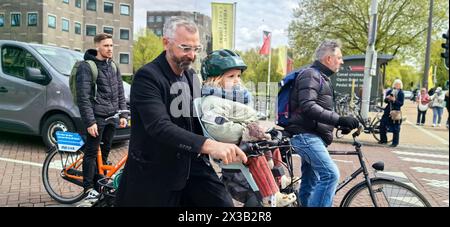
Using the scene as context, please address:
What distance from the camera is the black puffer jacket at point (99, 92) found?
11.3ft

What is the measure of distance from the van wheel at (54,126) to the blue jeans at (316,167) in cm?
412

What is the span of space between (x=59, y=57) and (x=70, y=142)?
3.17 meters

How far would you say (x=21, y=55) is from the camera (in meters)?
6.30

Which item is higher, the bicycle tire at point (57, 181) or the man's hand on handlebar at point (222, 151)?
the man's hand on handlebar at point (222, 151)

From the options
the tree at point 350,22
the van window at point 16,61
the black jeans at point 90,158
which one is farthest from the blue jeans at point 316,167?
the tree at point 350,22

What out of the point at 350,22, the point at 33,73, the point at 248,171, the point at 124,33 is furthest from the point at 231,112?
the point at 350,22

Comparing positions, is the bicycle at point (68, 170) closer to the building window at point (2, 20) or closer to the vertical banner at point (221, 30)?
the vertical banner at point (221, 30)

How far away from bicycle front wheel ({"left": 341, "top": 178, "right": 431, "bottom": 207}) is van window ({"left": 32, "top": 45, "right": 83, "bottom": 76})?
16.1 feet

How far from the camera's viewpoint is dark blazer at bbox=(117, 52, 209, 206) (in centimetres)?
161

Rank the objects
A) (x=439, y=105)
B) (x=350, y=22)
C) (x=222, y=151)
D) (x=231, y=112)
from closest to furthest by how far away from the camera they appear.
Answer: (x=222, y=151)
(x=231, y=112)
(x=439, y=105)
(x=350, y=22)

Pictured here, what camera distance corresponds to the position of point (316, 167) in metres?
2.87

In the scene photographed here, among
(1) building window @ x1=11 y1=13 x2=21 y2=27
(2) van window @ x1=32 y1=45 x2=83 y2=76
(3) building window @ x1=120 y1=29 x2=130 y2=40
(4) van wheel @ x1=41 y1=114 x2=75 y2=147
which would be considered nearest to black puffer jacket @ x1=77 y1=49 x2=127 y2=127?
(3) building window @ x1=120 y1=29 x2=130 y2=40

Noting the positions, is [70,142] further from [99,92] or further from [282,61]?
[282,61]
